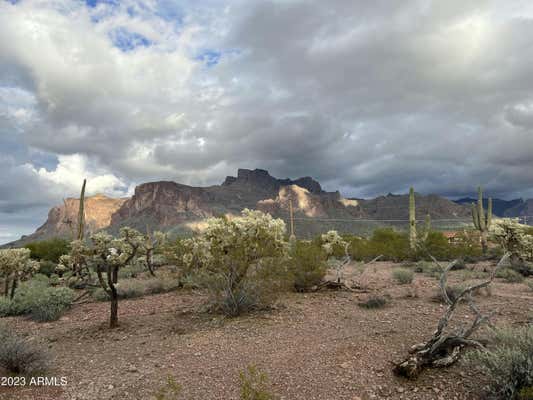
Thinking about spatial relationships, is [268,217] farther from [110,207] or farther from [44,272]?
[110,207]

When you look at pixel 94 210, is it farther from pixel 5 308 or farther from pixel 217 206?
pixel 5 308

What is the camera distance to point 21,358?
564cm

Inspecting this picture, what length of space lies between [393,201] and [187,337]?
140712 millimetres

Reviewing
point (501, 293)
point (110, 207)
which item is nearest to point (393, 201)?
point (110, 207)

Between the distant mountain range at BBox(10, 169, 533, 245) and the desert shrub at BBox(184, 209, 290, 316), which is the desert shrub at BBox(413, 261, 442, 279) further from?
the distant mountain range at BBox(10, 169, 533, 245)

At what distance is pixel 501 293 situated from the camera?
35.2 feet

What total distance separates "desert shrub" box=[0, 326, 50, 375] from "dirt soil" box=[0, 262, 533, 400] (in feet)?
1.30

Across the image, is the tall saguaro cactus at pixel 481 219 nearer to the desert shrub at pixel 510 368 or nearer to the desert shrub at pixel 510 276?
the desert shrub at pixel 510 276

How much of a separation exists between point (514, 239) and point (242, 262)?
59.3 feet

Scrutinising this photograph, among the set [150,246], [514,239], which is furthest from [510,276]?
[150,246]

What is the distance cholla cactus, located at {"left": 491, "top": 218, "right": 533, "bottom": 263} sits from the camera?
19297 millimetres

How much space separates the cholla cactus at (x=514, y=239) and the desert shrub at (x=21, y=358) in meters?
21.5

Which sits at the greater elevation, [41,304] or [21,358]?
[21,358]

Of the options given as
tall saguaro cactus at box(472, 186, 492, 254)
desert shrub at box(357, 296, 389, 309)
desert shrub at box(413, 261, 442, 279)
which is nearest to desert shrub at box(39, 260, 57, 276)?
desert shrub at box(357, 296, 389, 309)
